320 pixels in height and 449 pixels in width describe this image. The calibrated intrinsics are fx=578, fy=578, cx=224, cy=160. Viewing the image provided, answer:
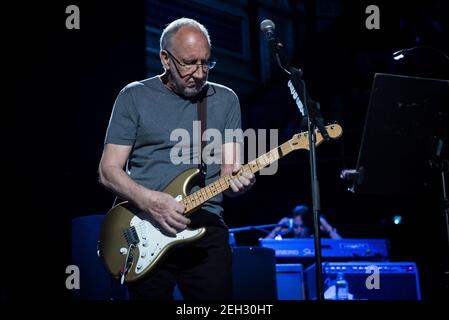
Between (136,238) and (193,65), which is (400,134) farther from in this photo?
(136,238)

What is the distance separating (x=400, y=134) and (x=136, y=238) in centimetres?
191

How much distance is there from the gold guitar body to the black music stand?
1331mm

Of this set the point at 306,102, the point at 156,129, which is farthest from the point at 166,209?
the point at 306,102

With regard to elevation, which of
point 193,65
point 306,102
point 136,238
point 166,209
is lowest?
point 136,238

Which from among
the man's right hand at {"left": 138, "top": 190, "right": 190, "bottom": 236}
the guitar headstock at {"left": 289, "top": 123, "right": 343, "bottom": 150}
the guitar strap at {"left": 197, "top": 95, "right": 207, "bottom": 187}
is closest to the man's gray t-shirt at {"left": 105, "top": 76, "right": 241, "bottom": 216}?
the guitar strap at {"left": 197, "top": 95, "right": 207, "bottom": 187}

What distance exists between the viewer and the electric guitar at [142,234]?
3057 mm

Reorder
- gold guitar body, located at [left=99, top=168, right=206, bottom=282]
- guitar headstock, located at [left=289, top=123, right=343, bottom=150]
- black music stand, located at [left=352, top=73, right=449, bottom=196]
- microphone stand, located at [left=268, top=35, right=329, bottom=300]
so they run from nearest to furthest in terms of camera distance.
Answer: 1. microphone stand, located at [left=268, top=35, right=329, bottom=300]
2. gold guitar body, located at [left=99, top=168, right=206, bottom=282]
3. guitar headstock, located at [left=289, top=123, right=343, bottom=150]
4. black music stand, located at [left=352, top=73, right=449, bottom=196]

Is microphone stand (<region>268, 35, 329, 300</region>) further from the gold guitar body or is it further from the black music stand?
the black music stand

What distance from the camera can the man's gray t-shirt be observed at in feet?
10.4

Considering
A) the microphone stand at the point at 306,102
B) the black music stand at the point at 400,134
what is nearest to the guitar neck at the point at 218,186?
A: the microphone stand at the point at 306,102

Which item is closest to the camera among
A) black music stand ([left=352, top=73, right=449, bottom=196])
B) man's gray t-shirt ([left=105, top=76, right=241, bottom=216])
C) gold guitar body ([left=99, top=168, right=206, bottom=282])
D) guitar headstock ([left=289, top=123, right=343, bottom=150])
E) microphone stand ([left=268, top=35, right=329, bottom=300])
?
microphone stand ([left=268, top=35, right=329, bottom=300])

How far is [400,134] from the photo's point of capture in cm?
389

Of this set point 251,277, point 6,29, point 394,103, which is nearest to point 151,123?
point 394,103

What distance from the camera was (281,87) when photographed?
927 cm
